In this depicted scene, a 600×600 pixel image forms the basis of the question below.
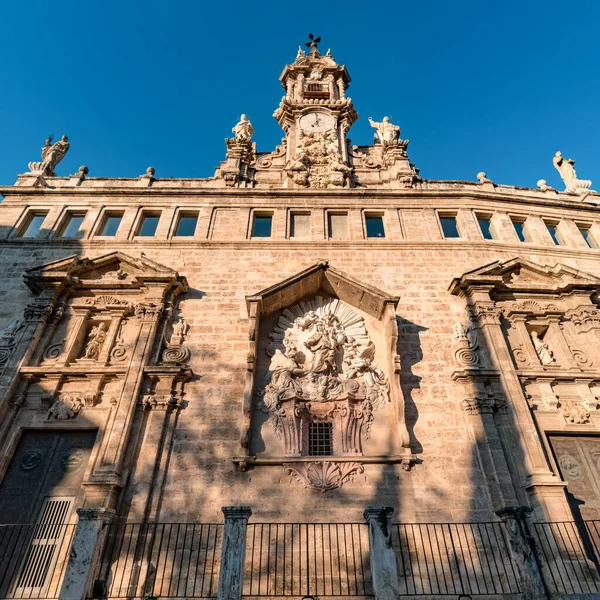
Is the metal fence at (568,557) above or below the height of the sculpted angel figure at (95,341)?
below

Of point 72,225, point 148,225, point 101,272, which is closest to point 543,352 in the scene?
point 148,225

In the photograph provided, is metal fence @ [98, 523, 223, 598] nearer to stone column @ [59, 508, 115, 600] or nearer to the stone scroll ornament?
stone column @ [59, 508, 115, 600]

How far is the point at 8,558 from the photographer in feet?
30.3

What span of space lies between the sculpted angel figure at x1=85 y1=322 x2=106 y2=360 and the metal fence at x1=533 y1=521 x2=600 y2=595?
38.9 ft

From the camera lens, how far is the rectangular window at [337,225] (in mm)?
15441

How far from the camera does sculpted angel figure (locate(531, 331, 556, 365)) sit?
12570 millimetres

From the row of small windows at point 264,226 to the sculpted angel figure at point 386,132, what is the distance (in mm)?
4329

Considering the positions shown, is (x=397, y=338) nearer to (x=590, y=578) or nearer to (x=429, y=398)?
(x=429, y=398)

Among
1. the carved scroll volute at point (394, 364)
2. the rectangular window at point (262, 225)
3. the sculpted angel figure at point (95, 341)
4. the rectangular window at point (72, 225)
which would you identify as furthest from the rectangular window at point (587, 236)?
the rectangular window at point (72, 225)

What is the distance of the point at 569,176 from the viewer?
63.3 ft

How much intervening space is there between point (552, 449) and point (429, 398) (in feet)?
10.9

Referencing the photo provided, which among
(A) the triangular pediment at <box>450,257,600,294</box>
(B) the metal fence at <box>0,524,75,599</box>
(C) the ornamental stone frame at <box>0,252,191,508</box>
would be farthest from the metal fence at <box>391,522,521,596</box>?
(B) the metal fence at <box>0,524,75,599</box>

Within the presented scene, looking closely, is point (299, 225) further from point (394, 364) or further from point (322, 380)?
point (394, 364)

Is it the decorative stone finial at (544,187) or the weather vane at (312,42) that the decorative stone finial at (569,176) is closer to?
the decorative stone finial at (544,187)
